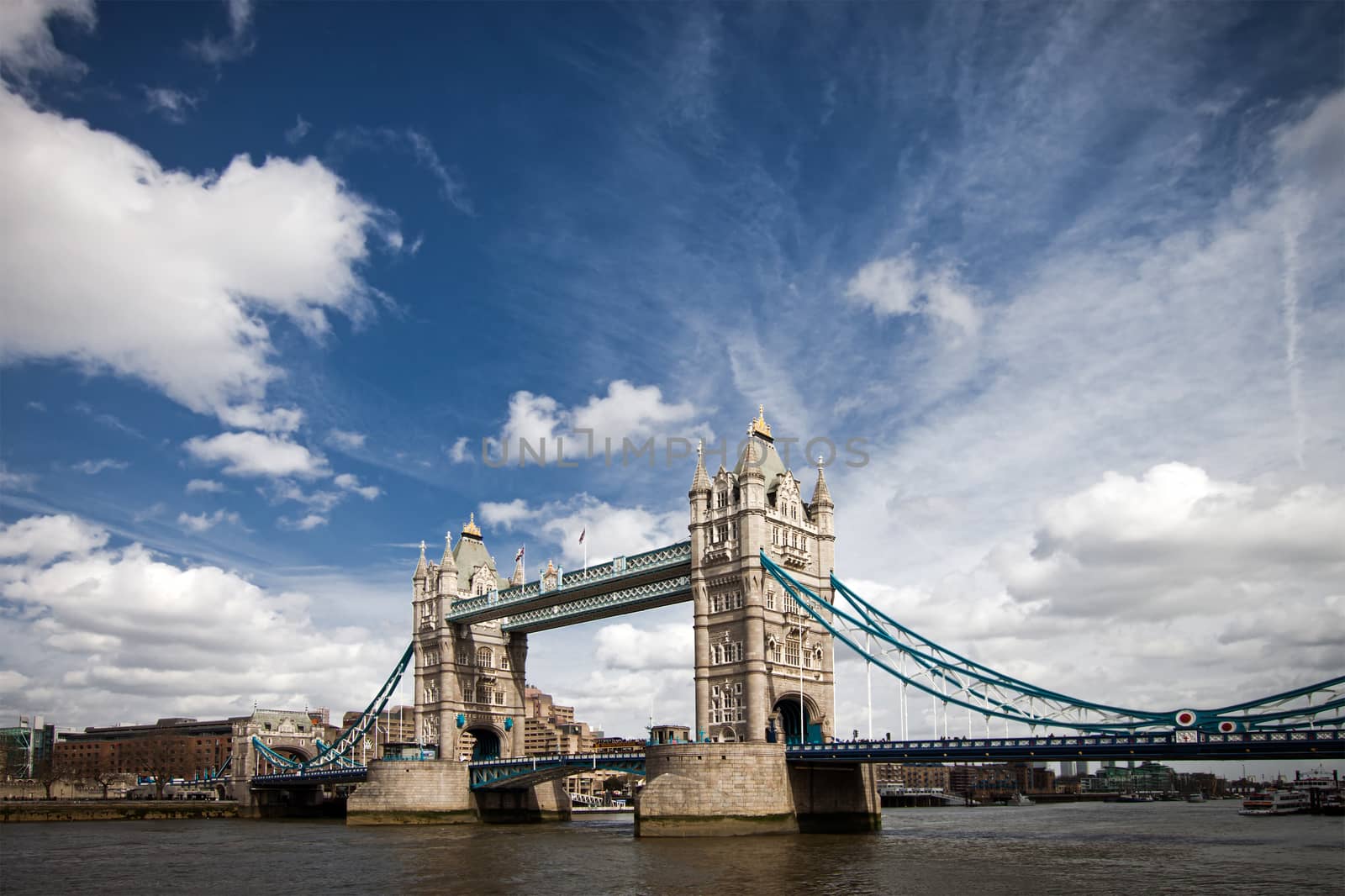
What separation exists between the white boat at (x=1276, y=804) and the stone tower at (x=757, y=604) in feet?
232

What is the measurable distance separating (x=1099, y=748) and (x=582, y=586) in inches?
1888

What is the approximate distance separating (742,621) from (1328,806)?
246 feet

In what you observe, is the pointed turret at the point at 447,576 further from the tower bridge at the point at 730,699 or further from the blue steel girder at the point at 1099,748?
the blue steel girder at the point at 1099,748

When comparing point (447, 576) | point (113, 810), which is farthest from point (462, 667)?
point (113, 810)

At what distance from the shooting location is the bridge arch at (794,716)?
81.8 meters

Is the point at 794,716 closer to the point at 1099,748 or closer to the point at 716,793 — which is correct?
Answer: the point at 716,793

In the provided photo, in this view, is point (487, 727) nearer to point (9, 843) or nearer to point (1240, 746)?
point (9, 843)

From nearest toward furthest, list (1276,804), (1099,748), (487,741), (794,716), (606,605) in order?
(1099,748) → (794,716) → (606,605) → (487,741) → (1276,804)

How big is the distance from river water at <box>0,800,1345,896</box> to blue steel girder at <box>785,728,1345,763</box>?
522 centimetres

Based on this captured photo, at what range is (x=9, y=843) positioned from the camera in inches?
3167

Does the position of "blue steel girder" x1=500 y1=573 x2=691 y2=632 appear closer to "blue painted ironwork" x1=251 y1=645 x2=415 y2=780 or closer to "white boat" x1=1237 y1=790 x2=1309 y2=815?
"blue painted ironwork" x1=251 y1=645 x2=415 y2=780

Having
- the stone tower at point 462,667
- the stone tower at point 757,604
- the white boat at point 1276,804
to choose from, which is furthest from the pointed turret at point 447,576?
the white boat at point 1276,804

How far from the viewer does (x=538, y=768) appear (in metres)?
92.9

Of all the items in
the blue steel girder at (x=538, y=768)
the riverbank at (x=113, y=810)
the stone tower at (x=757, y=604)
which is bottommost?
the riverbank at (x=113, y=810)
